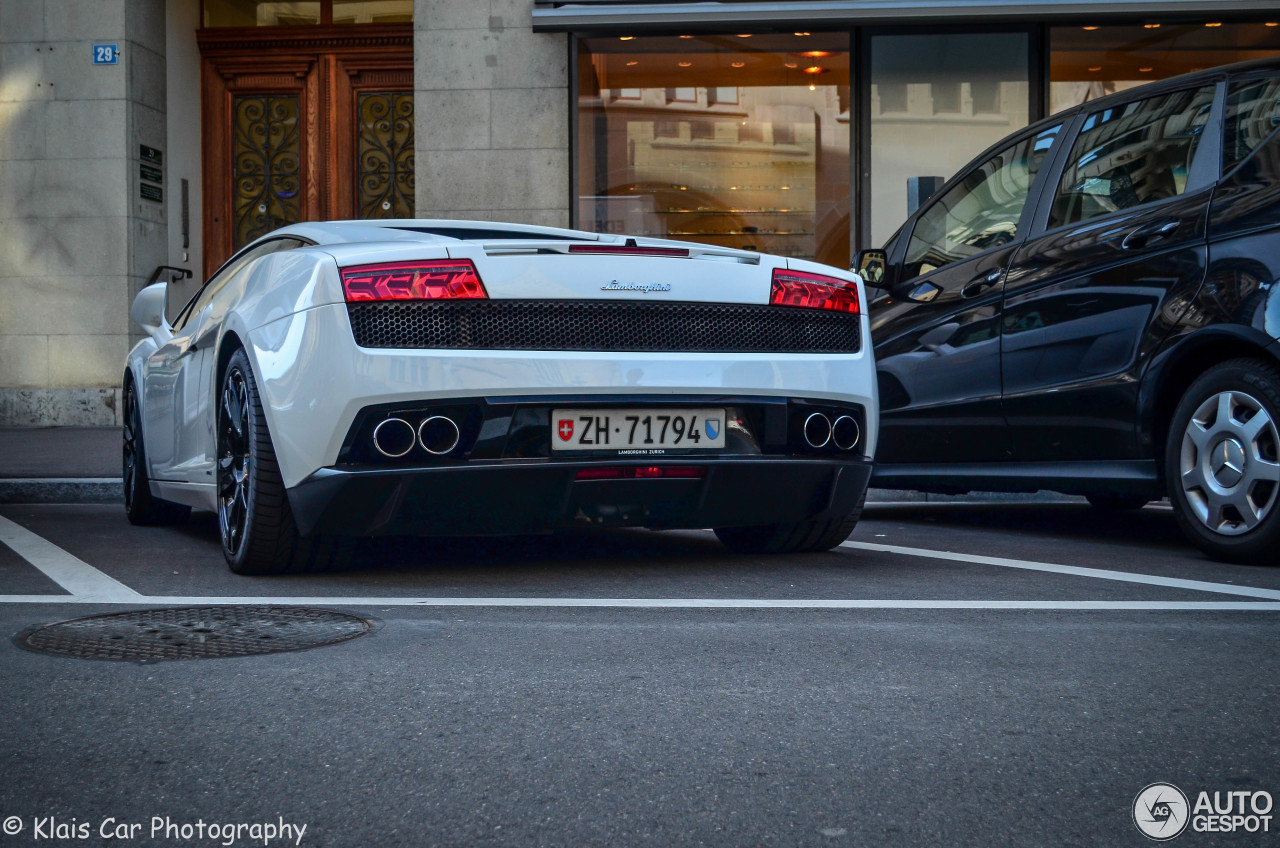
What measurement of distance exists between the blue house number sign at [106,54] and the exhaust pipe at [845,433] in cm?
953

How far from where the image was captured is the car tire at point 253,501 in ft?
15.2

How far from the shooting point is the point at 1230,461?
4.95 metres

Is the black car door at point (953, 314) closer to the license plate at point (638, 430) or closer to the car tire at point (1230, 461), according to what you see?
the car tire at point (1230, 461)

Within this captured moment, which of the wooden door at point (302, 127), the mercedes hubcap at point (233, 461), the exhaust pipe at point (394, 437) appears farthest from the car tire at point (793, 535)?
the wooden door at point (302, 127)

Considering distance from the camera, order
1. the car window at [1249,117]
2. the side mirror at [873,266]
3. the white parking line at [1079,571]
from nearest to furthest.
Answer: the white parking line at [1079,571], the car window at [1249,117], the side mirror at [873,266]

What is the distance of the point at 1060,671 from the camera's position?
10.8 feet

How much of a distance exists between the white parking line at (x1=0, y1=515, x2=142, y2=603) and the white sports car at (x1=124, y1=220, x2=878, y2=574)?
41 centimetres

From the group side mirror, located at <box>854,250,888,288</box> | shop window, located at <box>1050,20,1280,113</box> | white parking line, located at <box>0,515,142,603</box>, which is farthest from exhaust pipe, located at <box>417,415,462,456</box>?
shop window, located at <box>1050,20,1280,113</box>

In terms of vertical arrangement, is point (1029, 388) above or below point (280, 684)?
above

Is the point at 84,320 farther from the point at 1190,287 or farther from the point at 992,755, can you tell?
the point at 992,755

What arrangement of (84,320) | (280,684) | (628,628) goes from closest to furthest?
1. (280,684)
2. (628,628)
3. (84,320)

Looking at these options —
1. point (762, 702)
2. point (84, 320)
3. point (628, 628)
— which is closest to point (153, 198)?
point (84, 320)

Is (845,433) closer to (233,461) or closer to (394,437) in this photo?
(394,437)

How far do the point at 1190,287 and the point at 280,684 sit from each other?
336 centimetres
